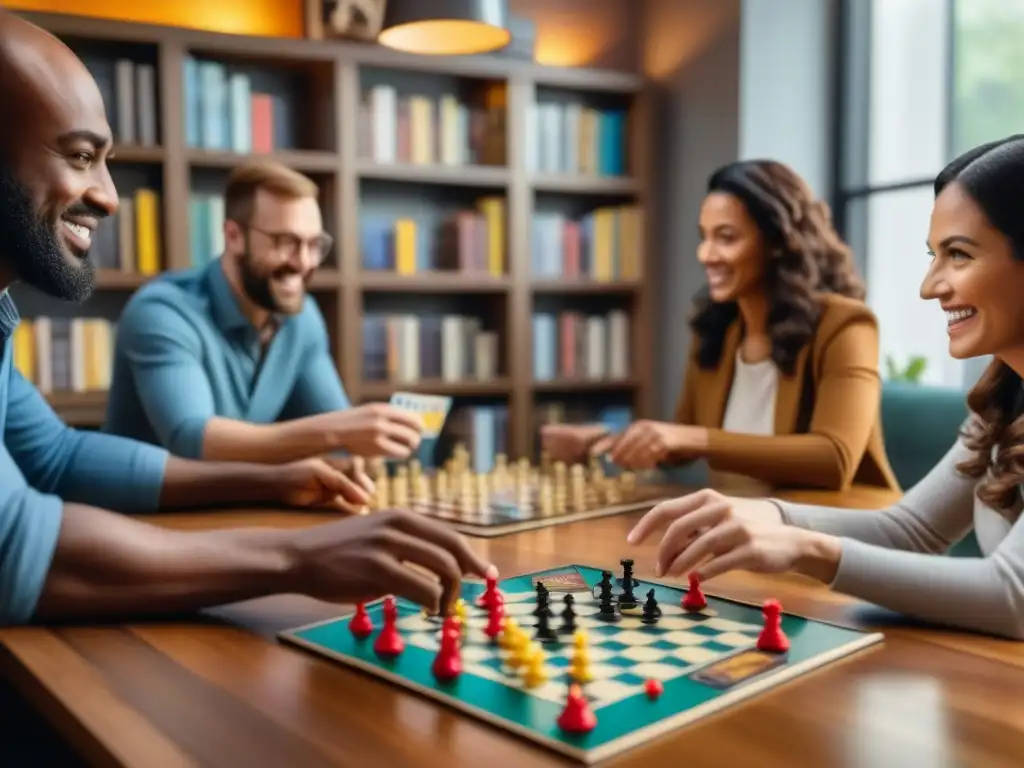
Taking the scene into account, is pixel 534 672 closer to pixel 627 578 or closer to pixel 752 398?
pixel 627 578

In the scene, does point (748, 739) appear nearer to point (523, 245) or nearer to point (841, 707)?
point (841, 707)

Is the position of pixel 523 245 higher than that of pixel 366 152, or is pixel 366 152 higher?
pixel 366 152

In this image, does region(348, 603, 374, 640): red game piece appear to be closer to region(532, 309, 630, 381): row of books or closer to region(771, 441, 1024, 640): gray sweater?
region(771, 441, 1024, 640): gray sweater

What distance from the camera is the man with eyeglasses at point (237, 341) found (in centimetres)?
A: 213

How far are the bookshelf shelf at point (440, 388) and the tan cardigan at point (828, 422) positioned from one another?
1.75 m

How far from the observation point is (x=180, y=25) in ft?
11.6

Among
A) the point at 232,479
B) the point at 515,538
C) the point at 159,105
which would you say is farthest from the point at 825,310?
the point at 159,105

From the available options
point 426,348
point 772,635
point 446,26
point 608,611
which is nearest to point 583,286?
point 426,348

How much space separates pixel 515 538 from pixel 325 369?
116 cm

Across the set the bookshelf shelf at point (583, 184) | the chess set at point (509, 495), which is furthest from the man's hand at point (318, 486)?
the bookshelf shelf at point (583, 184)

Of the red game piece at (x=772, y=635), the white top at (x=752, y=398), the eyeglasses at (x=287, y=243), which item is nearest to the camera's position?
the red game piece at (x=772, y=635)

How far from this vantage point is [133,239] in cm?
338

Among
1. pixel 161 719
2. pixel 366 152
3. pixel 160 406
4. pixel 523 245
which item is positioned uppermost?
pixel 366 152

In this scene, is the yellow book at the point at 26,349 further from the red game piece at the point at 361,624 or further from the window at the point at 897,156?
the window at the point at 897,156
